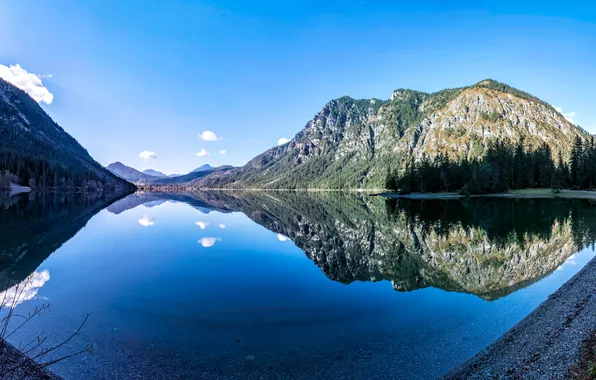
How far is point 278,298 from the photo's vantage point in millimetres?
20906

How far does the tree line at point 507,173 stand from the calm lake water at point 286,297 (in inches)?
3641

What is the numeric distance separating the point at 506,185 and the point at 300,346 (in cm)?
14337

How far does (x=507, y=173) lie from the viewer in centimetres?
13400

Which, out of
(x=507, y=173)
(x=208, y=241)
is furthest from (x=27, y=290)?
(x=507, y=173)

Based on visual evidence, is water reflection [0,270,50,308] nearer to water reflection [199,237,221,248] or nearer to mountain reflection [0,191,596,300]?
mountain reflection [0,191,596,300]

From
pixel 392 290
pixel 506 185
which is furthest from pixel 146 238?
pixel 506 185

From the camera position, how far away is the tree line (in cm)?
12206

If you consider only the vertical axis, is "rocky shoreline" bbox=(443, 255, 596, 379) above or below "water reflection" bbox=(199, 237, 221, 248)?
above

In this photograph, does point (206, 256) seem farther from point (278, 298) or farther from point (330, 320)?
point (330, 320)

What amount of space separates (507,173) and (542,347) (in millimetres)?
144338

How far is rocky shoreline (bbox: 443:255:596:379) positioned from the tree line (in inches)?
4691

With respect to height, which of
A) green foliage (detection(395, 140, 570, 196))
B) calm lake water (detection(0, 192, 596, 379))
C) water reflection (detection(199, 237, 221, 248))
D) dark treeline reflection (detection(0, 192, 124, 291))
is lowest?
calm lake water (detection(0, 192, 596, 379))

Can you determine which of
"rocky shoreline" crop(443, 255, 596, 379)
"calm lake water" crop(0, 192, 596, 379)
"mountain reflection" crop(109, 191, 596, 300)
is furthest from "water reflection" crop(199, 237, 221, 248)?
"rocky shoreline" crop(443, 255, 596, 379)

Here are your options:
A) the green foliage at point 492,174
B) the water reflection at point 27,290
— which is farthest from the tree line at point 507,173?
the water reflection at point 27,290
